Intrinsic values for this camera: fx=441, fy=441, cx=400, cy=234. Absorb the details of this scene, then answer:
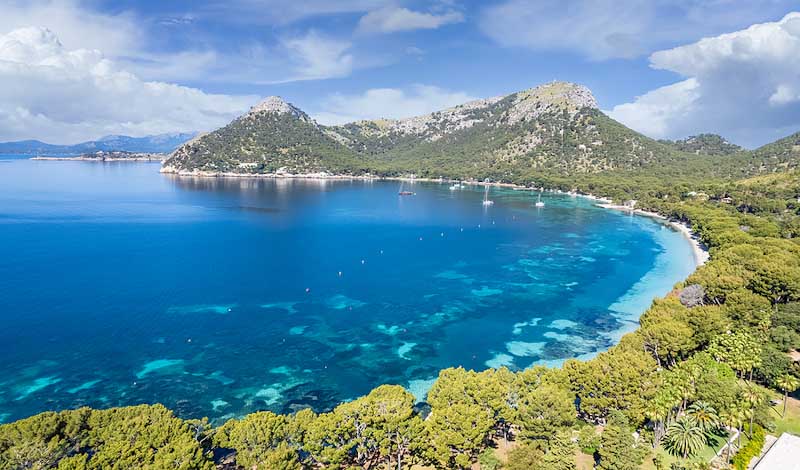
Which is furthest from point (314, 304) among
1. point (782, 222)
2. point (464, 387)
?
point (782, 222)

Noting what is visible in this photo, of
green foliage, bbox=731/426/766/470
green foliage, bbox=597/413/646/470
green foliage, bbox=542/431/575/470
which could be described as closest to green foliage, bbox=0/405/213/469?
green foliage, bbox=542/431/575/470

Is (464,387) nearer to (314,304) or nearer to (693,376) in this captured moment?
(693,376)

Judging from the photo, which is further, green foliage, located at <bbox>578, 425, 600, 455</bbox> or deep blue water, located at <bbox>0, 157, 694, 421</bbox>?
deep blue water, located at <bbox>0, 157, 694, 421</bbox>

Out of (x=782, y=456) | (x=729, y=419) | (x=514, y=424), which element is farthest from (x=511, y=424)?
(x=782, y=456)

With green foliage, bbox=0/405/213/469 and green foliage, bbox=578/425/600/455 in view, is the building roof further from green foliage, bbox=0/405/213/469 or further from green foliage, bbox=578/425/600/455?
green foliage, bbox=0/405/213/469

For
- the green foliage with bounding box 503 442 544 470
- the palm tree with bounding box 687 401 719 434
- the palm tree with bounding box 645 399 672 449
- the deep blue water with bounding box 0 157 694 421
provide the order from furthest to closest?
the deep blue water with bounding box 0 157 694 421 < the palm tree with bounding box 687 401 719 434 < the palm tree with bounding box 645 399 672 449 < the green foliage with bounding box 503 442 544 470

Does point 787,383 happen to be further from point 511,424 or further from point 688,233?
point 688,233
